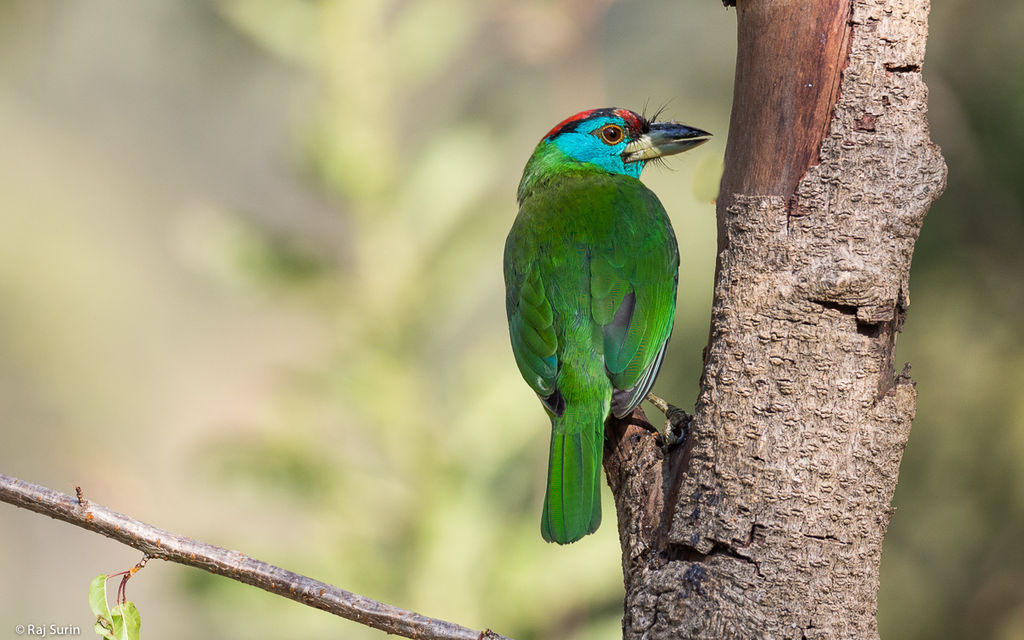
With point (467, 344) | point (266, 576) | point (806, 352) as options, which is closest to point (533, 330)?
point (806, 352)

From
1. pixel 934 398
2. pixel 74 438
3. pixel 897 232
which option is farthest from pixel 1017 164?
pixel 74 438

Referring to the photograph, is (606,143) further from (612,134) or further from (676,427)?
(676,427)

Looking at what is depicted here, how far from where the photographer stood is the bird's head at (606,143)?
313 cm

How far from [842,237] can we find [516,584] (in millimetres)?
2065

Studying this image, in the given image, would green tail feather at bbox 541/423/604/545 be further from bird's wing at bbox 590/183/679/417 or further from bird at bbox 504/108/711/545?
bird's wing at bbox 590/183/679/417

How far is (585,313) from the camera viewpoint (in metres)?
2.49

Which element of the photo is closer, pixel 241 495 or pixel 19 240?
pixel 241 495

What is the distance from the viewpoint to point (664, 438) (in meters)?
2.04

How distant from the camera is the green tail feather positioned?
214cm

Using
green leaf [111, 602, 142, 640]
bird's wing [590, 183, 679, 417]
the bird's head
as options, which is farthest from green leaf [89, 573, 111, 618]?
the bird's head

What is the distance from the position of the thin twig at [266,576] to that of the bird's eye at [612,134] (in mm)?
1957

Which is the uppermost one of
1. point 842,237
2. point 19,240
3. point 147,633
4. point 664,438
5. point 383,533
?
point 19,240

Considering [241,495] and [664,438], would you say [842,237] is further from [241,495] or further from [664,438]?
[241,495]

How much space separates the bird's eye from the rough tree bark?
1.30 meters
